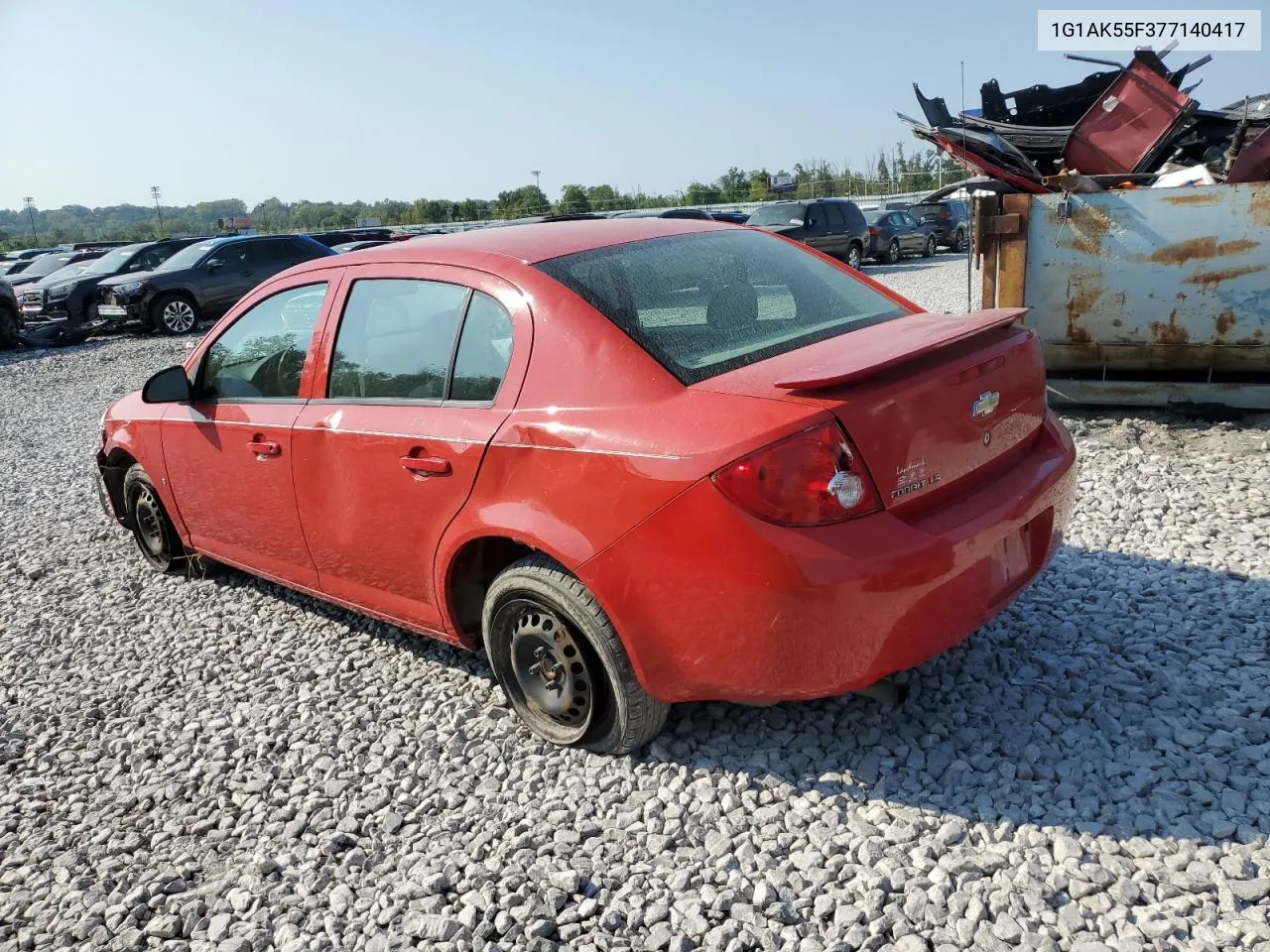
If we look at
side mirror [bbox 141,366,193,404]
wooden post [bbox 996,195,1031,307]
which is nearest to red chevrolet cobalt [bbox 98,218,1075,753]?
side mirror [bbox 141,366,193,404]

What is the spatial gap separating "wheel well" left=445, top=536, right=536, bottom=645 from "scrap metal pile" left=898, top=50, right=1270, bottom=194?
15.3ft

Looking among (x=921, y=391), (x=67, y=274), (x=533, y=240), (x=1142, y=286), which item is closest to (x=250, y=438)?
(x=533, y=240)

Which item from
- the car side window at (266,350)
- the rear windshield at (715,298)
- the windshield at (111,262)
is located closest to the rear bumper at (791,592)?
the rear windshield at (715,298)

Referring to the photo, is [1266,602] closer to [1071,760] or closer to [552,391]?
[1071,760]

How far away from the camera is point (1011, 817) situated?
103 inches

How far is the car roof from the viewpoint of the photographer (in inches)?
129

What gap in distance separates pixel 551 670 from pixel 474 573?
45cm

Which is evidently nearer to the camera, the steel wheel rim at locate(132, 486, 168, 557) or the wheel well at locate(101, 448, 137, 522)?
the steel wheel rim at locate(132, 486, 168, 557)

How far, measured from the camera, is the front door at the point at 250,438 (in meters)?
3.88

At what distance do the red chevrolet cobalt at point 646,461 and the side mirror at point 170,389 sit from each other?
1.72 feet

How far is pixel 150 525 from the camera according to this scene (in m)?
5.34

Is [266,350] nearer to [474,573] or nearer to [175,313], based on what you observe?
[474,573]

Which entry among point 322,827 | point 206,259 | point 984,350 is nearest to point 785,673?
point 984,350

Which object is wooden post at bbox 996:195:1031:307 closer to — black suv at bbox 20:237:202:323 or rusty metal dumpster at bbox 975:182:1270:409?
rusty metal dumpster at bbox 975:182:1270:409
